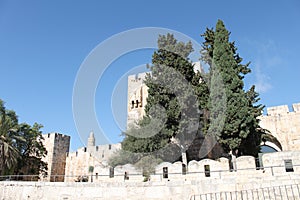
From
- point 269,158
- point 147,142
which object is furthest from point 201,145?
point 269,158

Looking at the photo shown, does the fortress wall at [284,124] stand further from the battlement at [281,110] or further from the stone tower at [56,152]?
the stone tower at [56,152]

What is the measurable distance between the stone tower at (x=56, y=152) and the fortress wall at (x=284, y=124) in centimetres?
1962

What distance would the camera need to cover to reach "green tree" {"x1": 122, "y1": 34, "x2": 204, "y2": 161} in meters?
14.1

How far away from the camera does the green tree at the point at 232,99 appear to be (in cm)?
1200

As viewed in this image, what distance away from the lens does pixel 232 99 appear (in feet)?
40.4

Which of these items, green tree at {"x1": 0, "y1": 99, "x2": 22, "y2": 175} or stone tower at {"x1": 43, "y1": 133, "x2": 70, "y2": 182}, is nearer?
green tree at {"x1": 0, "y1": 99, "x2": 22, "y2": 175}

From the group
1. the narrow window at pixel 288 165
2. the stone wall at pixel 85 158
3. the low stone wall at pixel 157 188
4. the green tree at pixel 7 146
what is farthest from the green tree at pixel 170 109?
the stone wall at pixel 85 158

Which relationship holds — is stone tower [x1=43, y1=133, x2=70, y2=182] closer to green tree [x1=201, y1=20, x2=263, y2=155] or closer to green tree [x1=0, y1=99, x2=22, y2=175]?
green tree [x1=0, y1=99, x2=22, y2=175]

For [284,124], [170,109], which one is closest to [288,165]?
[170,109]

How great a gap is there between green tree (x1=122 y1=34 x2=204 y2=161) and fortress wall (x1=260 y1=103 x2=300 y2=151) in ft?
23.3

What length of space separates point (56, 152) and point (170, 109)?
16.7 meters

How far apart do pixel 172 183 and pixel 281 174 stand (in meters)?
3.88

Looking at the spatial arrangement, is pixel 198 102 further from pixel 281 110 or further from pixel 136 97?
pixel 136 97

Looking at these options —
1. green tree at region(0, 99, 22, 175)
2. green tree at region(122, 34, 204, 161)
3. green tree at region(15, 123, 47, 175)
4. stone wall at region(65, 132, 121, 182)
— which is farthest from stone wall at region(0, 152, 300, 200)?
stone wall at region(65, 132, 121, 182)
